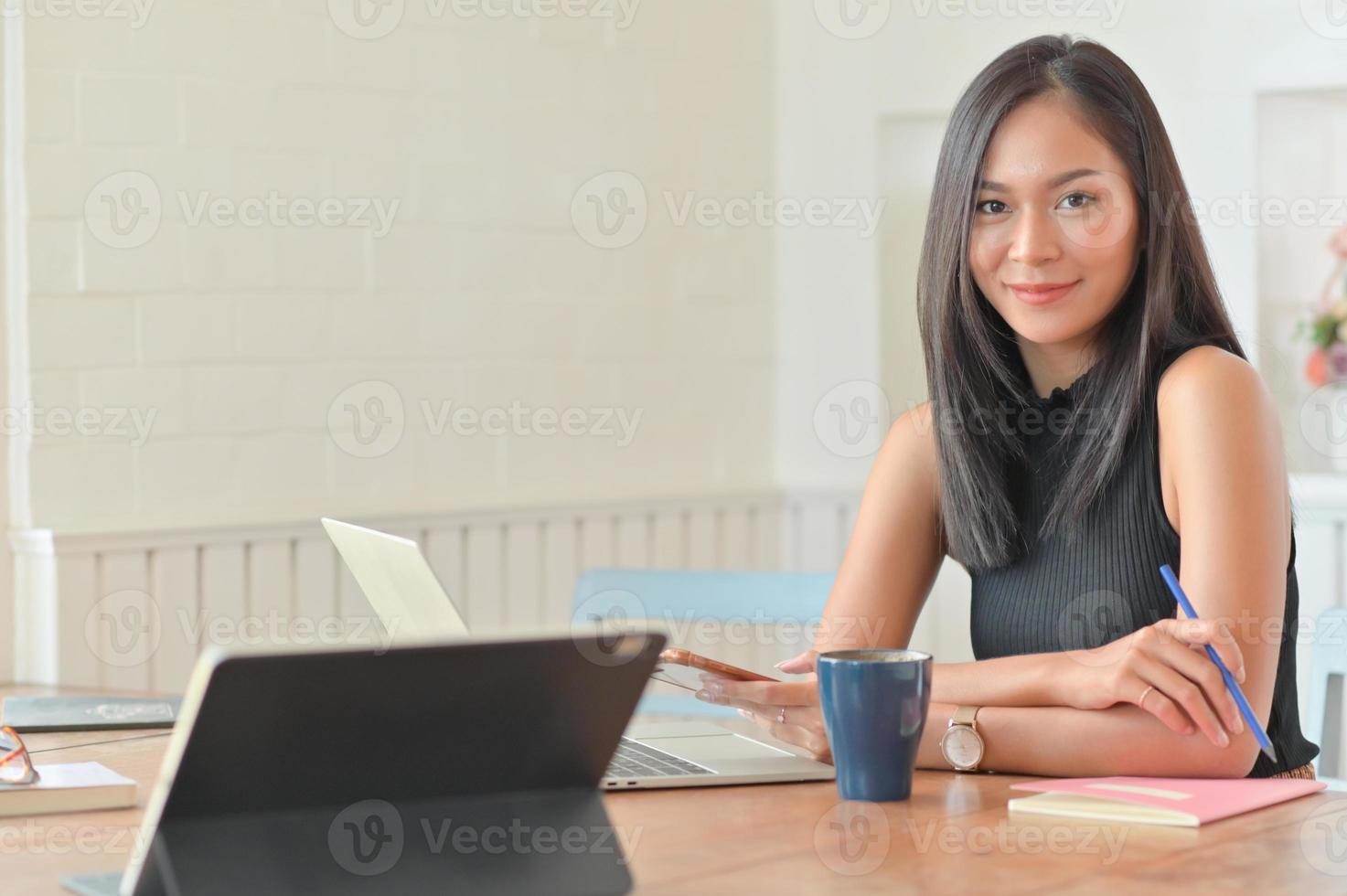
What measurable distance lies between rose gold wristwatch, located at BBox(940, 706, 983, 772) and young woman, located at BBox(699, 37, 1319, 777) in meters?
0.03

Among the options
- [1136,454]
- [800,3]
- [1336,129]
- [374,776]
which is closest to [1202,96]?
[1336,129]

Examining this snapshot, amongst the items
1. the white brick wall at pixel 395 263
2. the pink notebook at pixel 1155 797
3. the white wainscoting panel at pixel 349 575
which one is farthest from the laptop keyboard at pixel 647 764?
the white brick wall at pixel 395 263

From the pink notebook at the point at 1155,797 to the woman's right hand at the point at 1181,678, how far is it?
0.05 meters

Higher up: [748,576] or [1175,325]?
[1175,325]

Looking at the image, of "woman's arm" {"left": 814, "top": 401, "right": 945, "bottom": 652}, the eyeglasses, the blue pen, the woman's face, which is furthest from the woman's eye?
the eyeglasses

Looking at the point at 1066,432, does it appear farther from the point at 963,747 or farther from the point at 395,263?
the point at 395,263

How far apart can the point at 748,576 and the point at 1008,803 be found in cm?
113

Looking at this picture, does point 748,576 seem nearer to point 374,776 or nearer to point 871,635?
point 871,635

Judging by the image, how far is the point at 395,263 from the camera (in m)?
3.27

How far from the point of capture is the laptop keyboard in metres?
1.46

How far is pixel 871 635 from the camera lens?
187 cm

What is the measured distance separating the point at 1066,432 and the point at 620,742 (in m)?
0.69

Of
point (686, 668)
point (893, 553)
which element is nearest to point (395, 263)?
point (893, 553)

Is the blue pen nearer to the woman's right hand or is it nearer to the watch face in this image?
the woman's right hand
